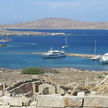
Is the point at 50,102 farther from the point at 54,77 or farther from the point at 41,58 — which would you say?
the point at 41,58

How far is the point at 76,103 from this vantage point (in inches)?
197

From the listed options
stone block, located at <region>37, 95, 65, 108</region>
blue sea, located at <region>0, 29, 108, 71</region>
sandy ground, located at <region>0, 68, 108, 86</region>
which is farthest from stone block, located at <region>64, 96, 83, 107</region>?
blue sea, located at <region>0, 29, 108, 71</region>

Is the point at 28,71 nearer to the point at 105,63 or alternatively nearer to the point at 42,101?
the point at 105,63

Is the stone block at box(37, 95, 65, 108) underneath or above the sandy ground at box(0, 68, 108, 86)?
above

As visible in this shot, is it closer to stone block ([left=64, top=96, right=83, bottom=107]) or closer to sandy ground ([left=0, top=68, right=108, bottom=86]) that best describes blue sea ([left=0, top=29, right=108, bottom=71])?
sandy ground ([left=0, top=68, right=108, bottom=86])

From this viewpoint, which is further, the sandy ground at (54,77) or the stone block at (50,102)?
the sandy ground at (54,77)

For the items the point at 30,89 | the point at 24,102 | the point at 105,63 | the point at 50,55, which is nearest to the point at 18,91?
the point at 30,89

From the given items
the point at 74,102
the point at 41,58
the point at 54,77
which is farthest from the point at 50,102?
the point at 41,58

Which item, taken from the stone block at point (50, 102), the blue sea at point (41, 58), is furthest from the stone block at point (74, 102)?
the blue sea at point (41, 58)

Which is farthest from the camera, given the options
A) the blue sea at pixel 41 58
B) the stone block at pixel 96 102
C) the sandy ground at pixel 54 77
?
the blue sea at pixel 41 58

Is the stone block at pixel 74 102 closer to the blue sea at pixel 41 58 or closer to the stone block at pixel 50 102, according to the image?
the stone block at pixel 50 102

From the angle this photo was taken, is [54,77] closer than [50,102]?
No

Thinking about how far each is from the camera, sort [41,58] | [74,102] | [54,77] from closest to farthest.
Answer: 1. [74,102]
2. [54,77]
3. [41,58]

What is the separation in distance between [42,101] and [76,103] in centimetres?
58
